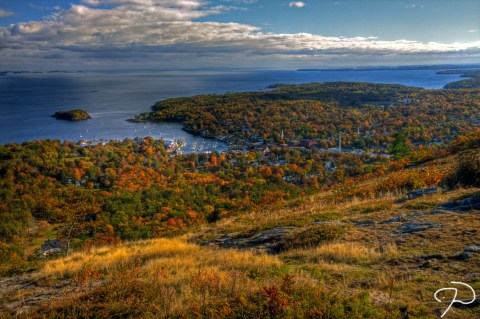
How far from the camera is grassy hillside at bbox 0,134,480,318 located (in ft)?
15.9

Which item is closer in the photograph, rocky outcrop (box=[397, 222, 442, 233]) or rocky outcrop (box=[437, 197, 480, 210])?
rocky outcrop (box=[397, 222, 442, 233])

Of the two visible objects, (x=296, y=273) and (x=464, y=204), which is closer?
(x=296, y=273)

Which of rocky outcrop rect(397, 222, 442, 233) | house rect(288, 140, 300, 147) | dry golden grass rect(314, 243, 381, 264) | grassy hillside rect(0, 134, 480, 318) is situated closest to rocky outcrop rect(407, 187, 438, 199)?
grassy hillside rect(0, 134, 480, 318)

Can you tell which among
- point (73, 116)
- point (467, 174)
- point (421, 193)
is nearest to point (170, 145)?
point (73, 116)

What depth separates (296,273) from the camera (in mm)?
6398

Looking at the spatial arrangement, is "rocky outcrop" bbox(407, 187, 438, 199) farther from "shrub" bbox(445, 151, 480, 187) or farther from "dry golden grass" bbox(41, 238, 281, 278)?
"dry golden grass" bbox(41, 238, 281, 278)

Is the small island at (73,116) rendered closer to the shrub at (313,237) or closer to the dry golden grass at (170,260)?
the dry golden grass at (170,260)

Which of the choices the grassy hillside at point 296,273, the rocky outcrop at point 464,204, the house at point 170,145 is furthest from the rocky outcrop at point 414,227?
the house at point 170,145

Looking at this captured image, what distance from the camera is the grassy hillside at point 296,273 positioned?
4848mm

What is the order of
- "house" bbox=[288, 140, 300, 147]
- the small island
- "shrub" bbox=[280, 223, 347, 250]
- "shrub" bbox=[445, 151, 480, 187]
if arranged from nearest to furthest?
"shrub" bbox=[280, 223, 347, 250] < "shrub" bbox=[445, 151, 480, 187] < "house" bbox=[288, 140, 300, 147] < the small island

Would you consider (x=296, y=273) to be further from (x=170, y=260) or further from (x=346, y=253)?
(x=170, y=260)

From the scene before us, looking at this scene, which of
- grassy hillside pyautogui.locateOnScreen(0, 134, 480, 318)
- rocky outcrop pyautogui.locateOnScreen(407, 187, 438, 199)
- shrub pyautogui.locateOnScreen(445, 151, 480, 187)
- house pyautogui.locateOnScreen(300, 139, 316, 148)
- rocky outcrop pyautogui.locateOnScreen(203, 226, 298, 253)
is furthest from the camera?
house pyautogui.locateOnScreen(300, 139, 316, 148)

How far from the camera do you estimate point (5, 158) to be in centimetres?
6775

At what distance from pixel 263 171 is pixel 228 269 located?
60811 mm
